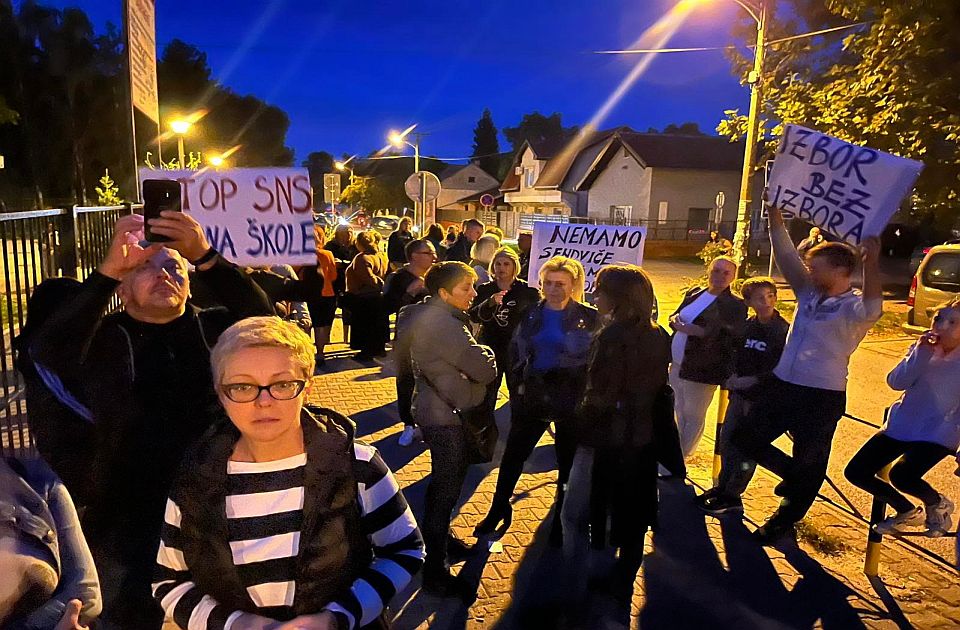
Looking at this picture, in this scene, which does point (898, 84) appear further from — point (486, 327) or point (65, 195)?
point (65, 195)

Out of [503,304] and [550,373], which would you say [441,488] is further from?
[503,304]

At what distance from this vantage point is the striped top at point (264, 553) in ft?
5.68

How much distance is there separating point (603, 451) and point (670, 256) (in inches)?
1217

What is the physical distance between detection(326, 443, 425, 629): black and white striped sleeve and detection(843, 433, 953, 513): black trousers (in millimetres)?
2950

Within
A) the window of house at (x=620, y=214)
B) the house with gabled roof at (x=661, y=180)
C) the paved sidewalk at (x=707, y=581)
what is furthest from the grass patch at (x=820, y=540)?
the window of house at (x=620, y=214)

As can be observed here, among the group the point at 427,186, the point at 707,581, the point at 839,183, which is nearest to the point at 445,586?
the point at 707,581

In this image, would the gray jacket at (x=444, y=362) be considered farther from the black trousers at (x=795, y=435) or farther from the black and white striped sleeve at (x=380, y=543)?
the black trousers at (x=795, y=435)

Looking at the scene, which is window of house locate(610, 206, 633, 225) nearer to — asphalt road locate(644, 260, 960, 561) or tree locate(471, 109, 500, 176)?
asphalt road locate(644, 260, 960, 561)

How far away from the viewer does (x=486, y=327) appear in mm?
5770

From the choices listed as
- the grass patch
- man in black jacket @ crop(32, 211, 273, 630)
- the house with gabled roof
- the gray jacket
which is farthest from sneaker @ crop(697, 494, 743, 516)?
the house with gabled roof

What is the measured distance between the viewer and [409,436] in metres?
5.82

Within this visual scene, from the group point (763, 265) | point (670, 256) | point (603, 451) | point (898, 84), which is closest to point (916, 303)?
point (898, 84)

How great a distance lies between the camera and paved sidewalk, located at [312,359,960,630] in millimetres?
3398

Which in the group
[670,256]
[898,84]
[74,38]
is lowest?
[670,256]
